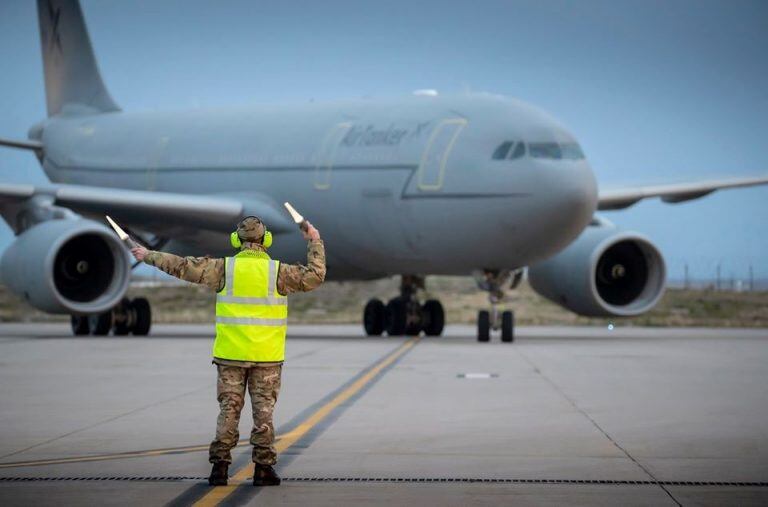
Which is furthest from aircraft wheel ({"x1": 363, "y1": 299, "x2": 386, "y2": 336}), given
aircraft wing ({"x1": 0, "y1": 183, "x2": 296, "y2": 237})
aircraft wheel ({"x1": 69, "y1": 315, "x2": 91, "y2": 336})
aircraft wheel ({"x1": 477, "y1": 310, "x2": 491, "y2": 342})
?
aircraft wheel ({"x1": 69, "y1": 315, "x2": 91, "y2": 336})

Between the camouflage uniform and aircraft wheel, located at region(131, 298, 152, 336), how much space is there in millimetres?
18417

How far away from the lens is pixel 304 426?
10359mm

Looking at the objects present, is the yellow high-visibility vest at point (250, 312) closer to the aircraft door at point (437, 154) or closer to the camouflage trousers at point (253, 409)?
the camouflage trousers at point (253, 409)

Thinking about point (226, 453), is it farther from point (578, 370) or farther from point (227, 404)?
point (578, 370)

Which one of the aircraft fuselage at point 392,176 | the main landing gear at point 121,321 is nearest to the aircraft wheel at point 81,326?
the main landing gear at point 121,321

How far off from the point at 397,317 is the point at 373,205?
300 cm

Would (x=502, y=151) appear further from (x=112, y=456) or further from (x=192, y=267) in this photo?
(x=192, y=267)

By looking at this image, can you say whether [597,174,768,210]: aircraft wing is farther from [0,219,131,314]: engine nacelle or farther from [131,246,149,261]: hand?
[131,246,149,261]: hand

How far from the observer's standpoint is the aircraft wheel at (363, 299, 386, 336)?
2642cm

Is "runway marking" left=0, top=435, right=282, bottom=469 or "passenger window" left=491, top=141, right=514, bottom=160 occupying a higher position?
"passenger window" left=491, top=141, right=514, bottom=160

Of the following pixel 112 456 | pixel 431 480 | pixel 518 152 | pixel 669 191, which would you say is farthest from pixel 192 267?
pixel 669 191

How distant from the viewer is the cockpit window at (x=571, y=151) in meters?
22.2

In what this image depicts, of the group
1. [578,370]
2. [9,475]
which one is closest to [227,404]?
[9,475]

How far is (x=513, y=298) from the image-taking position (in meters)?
53.0
